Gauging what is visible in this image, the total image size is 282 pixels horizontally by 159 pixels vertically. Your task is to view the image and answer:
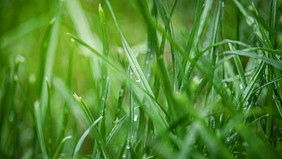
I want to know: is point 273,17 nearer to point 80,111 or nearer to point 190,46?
A: point 190,46

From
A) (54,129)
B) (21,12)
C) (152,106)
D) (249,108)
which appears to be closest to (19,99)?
(54,129)

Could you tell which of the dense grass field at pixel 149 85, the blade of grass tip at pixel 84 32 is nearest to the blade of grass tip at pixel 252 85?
the dense grass field at pixel 149 85

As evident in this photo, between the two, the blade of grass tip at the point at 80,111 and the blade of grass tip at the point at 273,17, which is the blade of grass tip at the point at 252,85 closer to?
the blade of grass tip at the point at 273,17

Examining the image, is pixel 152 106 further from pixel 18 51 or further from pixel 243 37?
pixel 18 51

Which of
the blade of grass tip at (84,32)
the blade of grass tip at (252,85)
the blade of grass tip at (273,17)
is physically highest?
the blade of grass tip at (84,32)

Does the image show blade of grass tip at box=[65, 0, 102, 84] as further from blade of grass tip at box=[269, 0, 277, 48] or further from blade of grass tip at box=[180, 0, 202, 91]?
blade of grass tip at box=[269, 0, 277, 48]

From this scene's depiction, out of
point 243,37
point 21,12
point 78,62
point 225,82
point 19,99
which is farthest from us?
point 21,12

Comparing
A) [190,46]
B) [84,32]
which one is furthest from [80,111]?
[190,46]

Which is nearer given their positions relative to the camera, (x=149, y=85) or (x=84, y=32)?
(x=149, y=85)
